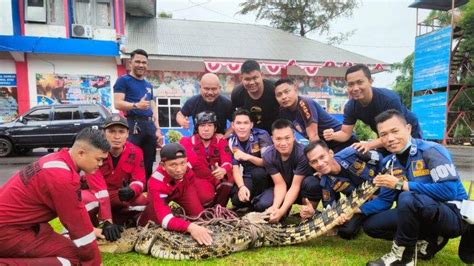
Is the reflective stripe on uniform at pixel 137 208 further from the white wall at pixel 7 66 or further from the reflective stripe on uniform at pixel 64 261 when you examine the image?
the white wall at pixel 7 66

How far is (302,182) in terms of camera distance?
11.4 feet

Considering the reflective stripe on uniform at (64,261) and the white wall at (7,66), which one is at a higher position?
the white wall at (7,66)

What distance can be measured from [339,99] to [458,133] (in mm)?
7278

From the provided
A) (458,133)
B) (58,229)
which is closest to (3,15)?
(58,229)

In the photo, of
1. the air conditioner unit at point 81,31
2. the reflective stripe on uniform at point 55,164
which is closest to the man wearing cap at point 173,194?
the reflective stripe on uniform at point 55,164

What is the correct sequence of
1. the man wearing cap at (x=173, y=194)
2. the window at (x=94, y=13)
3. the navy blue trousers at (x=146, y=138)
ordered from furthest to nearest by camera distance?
1. the window at (x=94, y=13)
2. the navy blue trousers at (x=146, y=138)
3. the man wearing cap at (x=173, y=194)

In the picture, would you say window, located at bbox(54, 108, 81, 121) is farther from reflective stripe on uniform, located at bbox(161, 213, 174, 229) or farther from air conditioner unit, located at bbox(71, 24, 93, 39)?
reflective stripe on uniform, located at bbox(161, 213, 174, 229)

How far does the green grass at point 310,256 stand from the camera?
2697 mm

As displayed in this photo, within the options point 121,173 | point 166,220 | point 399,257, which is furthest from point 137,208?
point 399,257

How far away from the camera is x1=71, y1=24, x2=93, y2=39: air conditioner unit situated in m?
13.5

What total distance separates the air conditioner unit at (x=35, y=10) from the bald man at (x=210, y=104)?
11.9 m

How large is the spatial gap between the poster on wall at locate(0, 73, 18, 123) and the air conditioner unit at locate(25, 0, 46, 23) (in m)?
2.36

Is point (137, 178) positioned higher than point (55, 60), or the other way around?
point (55, 60)

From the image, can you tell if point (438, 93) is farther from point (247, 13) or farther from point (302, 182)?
point (302, 182)
